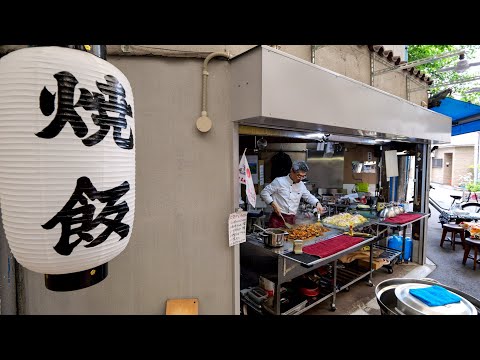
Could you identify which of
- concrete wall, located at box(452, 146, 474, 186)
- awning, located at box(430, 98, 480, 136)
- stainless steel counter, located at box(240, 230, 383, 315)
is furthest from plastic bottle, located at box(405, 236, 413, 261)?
concrete wall, located at box(452, 146, 474, 186)

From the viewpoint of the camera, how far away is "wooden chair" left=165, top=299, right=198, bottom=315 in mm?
2562

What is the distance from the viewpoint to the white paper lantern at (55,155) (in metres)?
1.27

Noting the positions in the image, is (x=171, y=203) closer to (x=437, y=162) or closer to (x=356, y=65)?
(x=356, y=65)

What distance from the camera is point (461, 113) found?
714 centimetres

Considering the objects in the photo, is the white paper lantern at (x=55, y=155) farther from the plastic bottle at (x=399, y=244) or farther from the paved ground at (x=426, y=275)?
the plastic bottle at (x=399, y=244)

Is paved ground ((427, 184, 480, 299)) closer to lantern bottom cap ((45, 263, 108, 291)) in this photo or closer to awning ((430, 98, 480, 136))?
awning ((430, 98, 480, 136))

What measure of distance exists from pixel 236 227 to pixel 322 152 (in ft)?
23.0

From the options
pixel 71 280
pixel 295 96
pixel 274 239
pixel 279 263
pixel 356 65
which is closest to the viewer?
pixel 71 280

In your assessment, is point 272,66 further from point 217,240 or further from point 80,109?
point 217,240

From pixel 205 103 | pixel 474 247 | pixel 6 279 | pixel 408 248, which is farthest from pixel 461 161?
pixel 6 279

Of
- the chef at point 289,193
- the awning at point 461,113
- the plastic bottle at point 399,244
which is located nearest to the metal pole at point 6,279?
the chef at point 289,193

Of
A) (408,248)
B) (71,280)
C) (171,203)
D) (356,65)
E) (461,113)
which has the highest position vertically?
(356,65)

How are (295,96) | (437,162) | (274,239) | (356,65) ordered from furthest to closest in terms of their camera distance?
(437,162) < (356,65) < (274,239) < (295,96)

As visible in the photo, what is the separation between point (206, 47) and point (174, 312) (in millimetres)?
3087
